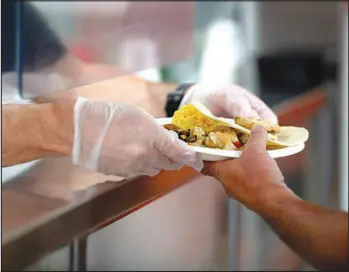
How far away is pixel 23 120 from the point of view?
0.75 meters

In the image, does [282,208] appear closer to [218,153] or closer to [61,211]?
[218,153]

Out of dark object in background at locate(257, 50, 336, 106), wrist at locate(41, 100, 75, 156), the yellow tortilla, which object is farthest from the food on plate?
dark object in background at locate(257, 50, 336, 106)

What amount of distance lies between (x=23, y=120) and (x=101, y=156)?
127 mm

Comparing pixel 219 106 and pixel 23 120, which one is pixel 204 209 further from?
pixel 23 120

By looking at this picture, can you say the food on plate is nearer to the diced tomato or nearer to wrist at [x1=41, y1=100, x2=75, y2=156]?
the diced tomato

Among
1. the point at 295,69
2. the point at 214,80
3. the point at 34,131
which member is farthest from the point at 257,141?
the point at 295,69

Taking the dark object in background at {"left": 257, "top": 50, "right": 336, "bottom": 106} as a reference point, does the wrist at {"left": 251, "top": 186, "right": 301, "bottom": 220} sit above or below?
below

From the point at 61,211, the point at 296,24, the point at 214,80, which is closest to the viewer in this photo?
the point at 61,211

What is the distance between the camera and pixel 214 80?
1.33 meters

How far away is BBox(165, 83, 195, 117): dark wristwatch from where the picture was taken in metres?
0.79

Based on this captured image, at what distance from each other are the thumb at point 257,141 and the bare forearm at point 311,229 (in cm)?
6

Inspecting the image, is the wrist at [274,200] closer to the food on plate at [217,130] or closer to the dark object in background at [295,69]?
the food on plate at [217,130]

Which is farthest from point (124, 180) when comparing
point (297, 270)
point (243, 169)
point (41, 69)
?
point (41, 69)

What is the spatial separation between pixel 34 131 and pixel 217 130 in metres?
0.22
